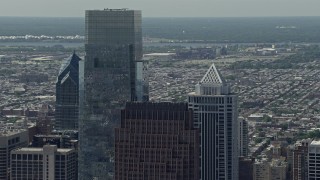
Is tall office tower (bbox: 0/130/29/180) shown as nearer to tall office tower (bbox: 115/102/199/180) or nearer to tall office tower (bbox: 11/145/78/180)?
tall office tower (bbox: 11/145/78/180)

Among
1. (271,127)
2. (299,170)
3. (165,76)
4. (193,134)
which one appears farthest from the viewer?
(165,76)

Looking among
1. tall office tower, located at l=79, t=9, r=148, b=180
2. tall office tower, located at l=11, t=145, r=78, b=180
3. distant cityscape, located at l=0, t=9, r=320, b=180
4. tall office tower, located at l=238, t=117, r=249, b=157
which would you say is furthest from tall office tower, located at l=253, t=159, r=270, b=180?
tall office tower, located at l=11, t=145, r=78, b=180

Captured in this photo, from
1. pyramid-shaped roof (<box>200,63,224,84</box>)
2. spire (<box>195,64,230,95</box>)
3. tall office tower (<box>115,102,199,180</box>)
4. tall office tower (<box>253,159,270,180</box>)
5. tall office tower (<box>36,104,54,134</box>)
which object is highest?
pyramid-shaped roof (<box>200,63,224,84</box>)

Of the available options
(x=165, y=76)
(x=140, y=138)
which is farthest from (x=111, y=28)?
(x=165, y=76)

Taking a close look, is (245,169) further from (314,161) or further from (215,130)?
(314,161)

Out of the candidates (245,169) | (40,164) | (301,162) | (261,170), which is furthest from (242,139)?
(40,164)

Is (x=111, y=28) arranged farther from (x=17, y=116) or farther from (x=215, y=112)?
(x=17, y=116)
